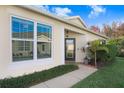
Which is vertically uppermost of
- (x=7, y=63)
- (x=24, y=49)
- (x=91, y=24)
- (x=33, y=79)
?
(x=91, y=24)

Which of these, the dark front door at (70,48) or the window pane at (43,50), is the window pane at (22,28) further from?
the dark front door at (70,48)

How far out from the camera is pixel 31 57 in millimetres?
8898

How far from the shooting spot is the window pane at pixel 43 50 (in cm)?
950

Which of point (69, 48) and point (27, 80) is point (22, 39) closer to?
point (27, 80)

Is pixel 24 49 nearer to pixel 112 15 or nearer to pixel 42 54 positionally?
pixel 42 54

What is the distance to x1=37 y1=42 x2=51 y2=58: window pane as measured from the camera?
950cm

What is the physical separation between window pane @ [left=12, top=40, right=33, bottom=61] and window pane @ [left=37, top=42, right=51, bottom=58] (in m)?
0.66

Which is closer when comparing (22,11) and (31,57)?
(22,11)

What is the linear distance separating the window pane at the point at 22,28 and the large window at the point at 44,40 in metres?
0.66

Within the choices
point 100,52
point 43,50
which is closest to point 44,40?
point 43,50

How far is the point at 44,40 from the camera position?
9.97 m

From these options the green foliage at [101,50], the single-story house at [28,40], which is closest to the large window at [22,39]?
the single-story house at [28,40]

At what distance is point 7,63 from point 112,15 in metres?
41.3
